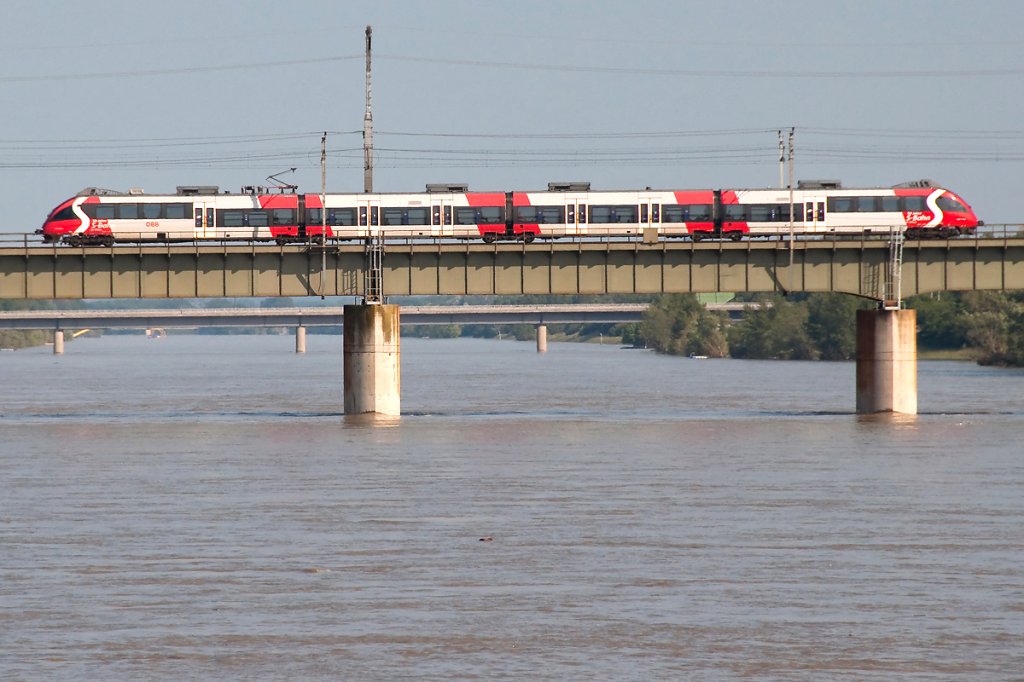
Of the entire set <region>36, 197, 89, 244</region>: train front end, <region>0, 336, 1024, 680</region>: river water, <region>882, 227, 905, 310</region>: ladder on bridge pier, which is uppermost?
<region>36, 197, 89, 244</region>: train front end

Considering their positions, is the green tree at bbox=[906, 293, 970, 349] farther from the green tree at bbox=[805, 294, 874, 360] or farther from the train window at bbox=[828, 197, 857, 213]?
the train window at bbox=[828, 197, 857, 213]

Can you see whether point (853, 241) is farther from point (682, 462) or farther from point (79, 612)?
point (79, 612)

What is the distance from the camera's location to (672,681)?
2331cm

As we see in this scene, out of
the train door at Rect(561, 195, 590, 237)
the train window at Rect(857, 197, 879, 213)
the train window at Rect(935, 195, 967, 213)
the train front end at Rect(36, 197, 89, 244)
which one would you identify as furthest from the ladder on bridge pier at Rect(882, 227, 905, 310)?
the train front end at Rect(36, 197, 89, 244)

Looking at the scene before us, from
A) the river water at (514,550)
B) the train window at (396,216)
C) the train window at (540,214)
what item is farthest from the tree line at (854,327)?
the river water at (514,550)

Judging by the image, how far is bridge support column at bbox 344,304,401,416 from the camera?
7531 cm

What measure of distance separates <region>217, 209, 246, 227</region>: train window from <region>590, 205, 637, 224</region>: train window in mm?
18369

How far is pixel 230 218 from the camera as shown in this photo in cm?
8406

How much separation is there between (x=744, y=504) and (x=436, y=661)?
65.8 ft

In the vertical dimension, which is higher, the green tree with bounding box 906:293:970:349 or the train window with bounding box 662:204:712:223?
the train window with bounding box 662:204:712:223

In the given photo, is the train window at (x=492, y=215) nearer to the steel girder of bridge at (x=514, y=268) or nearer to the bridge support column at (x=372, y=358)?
the steel girder of bridge at (x=514, y=268)

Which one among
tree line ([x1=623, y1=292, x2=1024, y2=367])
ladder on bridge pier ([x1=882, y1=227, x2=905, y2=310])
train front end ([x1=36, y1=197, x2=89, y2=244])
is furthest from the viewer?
tree line ([x1=623, y1=292, x2=1024, y2=367])

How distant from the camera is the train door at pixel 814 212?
85.2 metres

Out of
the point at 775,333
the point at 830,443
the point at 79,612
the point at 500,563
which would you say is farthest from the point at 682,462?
the point at 775,333
